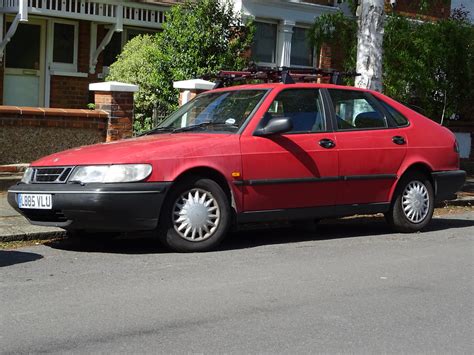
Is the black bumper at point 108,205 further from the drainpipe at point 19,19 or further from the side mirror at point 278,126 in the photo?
the drainpipe at point 19,19

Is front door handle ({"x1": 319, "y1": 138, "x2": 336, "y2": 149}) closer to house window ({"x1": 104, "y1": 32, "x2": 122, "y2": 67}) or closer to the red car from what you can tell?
the red car

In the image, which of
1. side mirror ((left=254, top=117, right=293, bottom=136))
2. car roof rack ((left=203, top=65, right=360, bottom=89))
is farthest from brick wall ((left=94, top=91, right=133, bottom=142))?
side mirror ((left=254, top=117, right=293, bottom=136))

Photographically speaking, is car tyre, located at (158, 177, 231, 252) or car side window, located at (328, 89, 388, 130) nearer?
car tyre, located at (158, 177, 231, 252)

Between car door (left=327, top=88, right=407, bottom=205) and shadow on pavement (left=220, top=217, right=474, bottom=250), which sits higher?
car door (left=327, top=88, right=407, bottom=205)

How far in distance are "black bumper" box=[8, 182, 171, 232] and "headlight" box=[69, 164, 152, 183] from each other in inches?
2.4

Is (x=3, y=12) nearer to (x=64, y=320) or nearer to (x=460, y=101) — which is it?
(x=460, y=101)

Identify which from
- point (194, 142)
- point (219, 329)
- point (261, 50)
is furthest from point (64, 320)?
point (261, 50)

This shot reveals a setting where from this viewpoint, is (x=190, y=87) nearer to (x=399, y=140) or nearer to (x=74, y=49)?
(x=399, y=140)

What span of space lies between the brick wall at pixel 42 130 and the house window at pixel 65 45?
5.70 meters

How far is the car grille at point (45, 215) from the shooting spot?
25.4 feet

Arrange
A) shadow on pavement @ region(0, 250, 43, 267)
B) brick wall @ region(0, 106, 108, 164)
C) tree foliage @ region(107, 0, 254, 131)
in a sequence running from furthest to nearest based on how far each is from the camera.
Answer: tree foliage @ region(107, 0, 254, 131) → brick wall @ region(0, 106, 108, 164) → shadow on pavement @ region(0, 250, 43, 267)

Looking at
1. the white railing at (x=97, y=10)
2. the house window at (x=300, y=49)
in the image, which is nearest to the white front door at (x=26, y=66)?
the white railing at (x=97, y=10)

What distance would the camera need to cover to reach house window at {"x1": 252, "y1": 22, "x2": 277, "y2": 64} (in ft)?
66.8

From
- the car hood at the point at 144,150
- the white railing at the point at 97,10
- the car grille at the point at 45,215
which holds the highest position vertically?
the white railing at the point at 97,10
